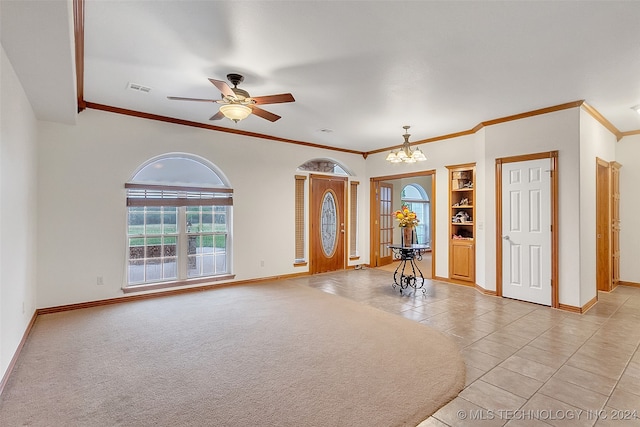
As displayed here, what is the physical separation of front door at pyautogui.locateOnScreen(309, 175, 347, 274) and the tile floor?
5.73 feet

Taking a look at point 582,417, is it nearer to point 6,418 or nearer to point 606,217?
point 6,418

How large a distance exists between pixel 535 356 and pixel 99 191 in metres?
5.43

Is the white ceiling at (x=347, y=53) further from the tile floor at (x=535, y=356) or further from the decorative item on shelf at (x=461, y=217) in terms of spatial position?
the tile floor at (x=535, y=356)

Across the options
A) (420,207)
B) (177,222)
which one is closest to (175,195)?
(177,222)

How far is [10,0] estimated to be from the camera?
1.83m

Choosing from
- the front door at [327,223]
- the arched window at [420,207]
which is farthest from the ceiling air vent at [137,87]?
Answer: the arched window at [420,207]

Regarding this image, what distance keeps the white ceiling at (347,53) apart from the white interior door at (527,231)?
89cm

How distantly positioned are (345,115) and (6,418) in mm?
4582

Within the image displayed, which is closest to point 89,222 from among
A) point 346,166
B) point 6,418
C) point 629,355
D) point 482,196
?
point 6,418

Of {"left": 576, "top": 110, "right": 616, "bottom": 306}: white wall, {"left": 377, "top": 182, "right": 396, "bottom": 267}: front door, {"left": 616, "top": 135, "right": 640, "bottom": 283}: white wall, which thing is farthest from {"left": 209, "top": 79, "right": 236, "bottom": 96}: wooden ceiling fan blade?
{"left": 616, "top": 135, "right": 640, "bottom": 283}: white wall

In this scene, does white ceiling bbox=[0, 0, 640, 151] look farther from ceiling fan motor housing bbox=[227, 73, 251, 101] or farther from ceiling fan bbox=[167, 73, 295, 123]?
ceiling fan bbox=[167, 73, 295, 123]

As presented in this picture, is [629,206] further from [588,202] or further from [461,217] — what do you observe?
[461,217]

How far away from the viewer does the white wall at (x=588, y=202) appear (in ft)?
14.0

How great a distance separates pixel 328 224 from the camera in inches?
281
